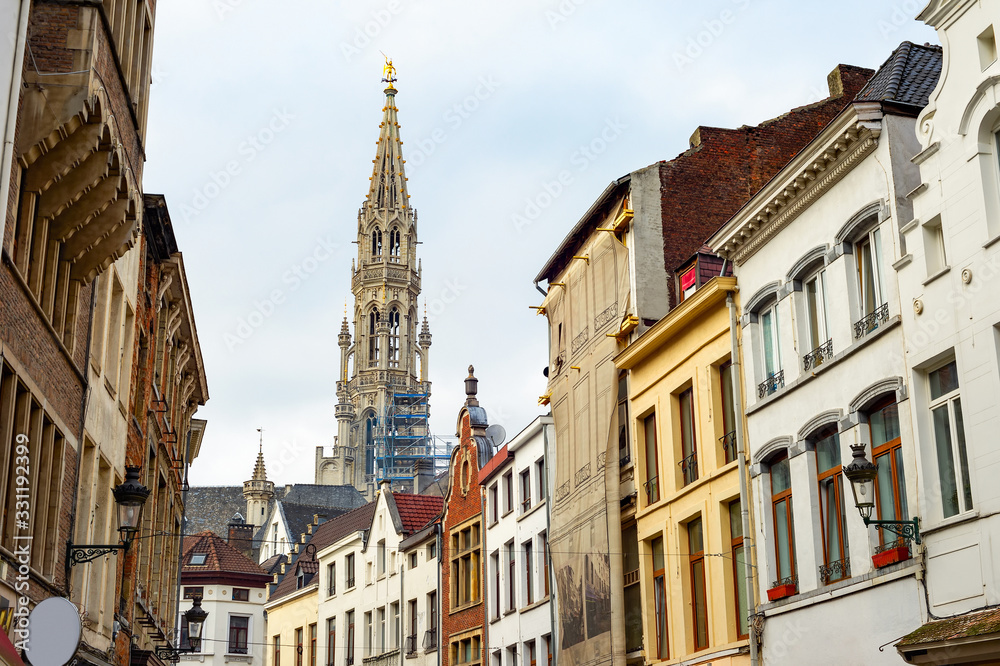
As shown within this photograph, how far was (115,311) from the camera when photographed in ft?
77.4

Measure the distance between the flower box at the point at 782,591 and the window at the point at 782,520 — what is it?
21 cm

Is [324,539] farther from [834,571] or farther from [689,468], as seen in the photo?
[834,571]

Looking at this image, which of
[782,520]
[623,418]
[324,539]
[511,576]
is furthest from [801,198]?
[324,539]

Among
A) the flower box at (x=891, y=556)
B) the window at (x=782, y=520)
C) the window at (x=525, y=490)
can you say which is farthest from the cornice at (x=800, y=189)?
the window at (x=525, y=490)

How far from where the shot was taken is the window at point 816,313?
21.7 metres

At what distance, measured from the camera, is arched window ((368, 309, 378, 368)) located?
6004 inches

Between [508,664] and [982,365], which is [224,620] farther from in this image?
[982,365]

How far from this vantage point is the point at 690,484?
25828 mm

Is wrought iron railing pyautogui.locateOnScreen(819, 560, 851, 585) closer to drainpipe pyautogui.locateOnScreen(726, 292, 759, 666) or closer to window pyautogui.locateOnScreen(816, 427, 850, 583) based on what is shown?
window pyautogui.locateOnScreen(816, 427, 850, 583)

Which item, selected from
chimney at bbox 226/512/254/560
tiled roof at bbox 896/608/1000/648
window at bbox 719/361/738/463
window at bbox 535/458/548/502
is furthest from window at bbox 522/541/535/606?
chimney at bbox 226/512/254/560

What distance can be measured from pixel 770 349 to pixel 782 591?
4.43 meters

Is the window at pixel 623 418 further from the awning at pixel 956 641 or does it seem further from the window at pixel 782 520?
the awning at pixel 956 641

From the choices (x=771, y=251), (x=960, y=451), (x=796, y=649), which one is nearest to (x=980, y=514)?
(x=960, y=451)

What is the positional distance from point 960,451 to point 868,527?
8.27 feet
